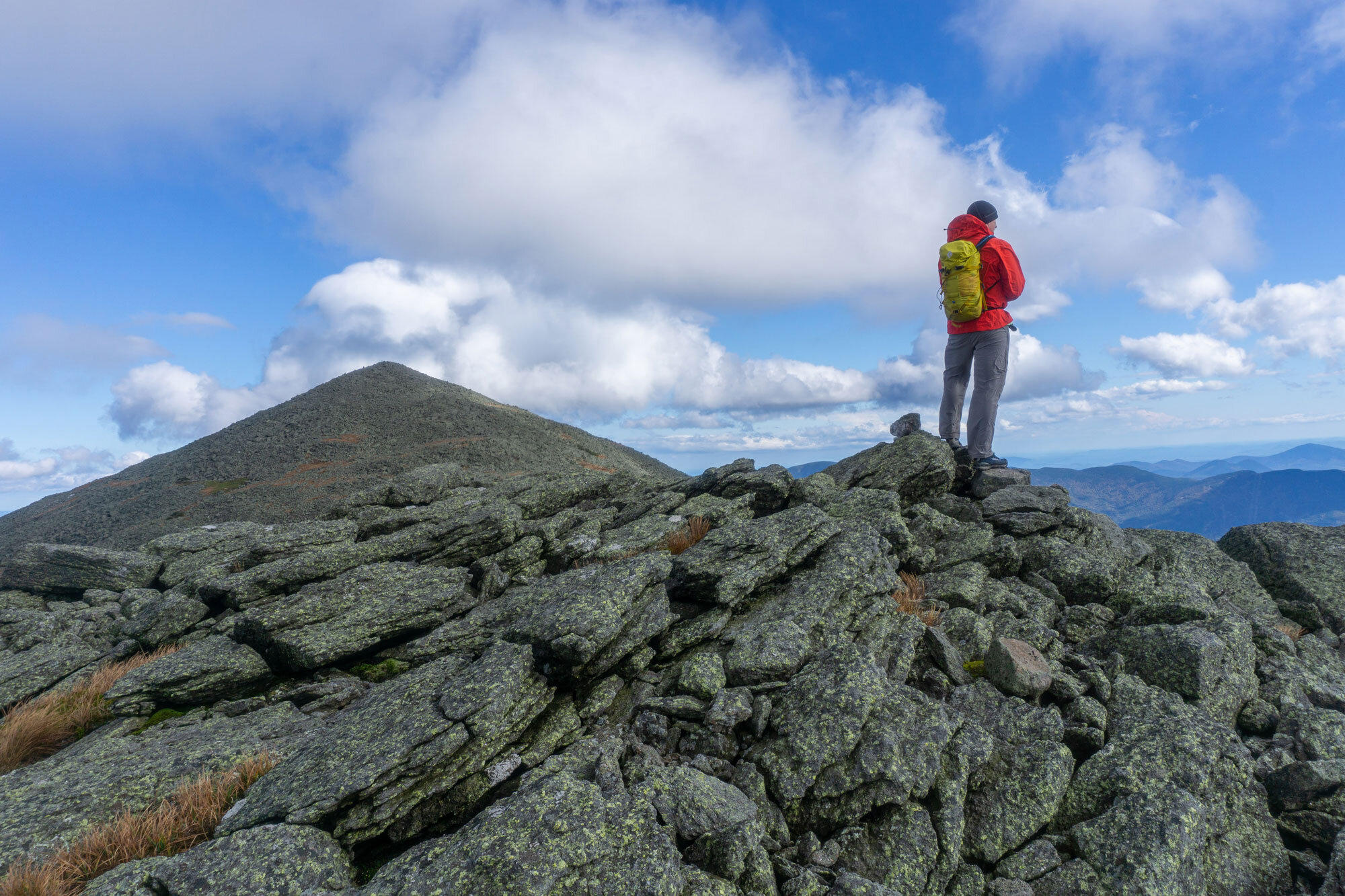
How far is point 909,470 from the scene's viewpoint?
17.8 metres

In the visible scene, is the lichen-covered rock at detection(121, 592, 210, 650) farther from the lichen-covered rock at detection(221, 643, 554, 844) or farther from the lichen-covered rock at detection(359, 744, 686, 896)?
the lichen-covered rock at detection(359, 744, 686, 896)

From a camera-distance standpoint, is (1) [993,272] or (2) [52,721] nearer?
(2) [52,721]

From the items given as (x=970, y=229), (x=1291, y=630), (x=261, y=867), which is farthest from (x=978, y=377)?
(x=261, y=867)

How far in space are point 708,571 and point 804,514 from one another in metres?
3.22

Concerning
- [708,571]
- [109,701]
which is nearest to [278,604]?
[109,701]

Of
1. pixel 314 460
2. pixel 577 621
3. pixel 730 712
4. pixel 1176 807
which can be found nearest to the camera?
pixel 1176 807

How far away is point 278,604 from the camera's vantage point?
41.3 feet

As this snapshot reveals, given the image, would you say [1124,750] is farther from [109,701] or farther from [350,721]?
[109,701]

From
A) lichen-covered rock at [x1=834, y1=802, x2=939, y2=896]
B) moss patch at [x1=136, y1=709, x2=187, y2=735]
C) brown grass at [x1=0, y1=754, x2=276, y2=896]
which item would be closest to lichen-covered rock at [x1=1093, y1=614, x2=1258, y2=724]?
lichen-covered rock at [x1=834, y1=802, x2=939, y2=896]

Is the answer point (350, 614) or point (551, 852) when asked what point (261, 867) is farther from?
point (350, 614)

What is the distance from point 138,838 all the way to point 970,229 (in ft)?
66.5

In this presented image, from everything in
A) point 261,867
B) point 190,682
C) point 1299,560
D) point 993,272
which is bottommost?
point 261,867

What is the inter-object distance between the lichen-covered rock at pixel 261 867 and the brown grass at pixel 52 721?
6.94m

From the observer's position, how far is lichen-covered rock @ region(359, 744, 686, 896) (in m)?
5.94
